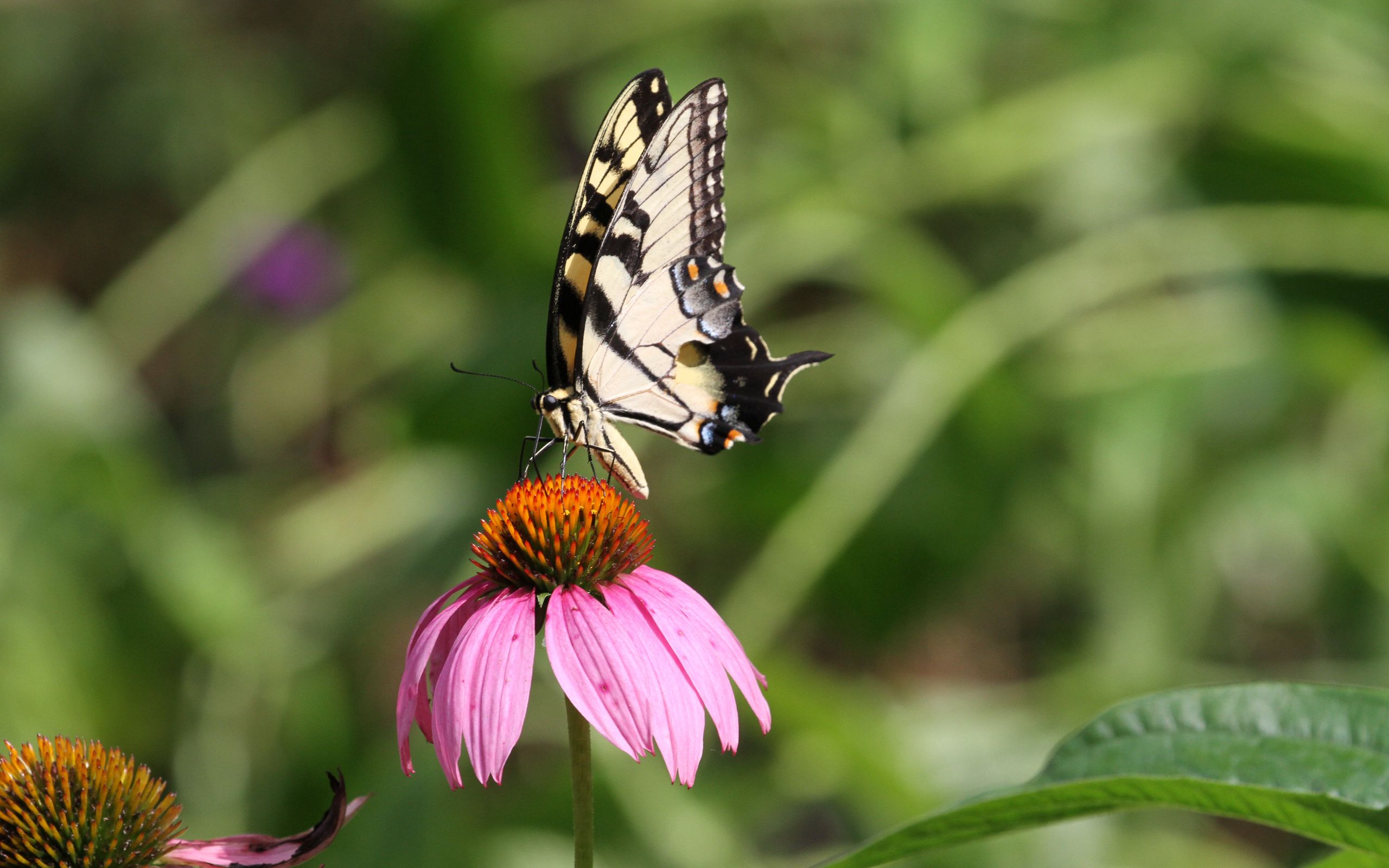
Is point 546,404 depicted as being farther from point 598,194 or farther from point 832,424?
point 832,424

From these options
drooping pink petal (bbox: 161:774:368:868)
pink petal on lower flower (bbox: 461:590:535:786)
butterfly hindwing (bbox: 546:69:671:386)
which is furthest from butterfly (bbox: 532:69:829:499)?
drooping pink petal (bbox: 161:774:368:868)

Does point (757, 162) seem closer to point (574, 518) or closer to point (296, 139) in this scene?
point (296, 139)

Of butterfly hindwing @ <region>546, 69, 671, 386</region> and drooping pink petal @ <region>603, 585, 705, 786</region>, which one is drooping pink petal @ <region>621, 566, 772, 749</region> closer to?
drooping pink petal @ <region>603, 585, 705, 786</region>

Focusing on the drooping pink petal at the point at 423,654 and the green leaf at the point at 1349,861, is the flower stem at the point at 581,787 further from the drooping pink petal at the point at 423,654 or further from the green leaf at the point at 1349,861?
the green leaf at the point at 1349,861

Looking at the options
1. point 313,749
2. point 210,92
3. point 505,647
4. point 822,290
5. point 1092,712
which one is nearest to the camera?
point 505,647

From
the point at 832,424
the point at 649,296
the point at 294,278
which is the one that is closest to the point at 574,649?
the point at 649,296

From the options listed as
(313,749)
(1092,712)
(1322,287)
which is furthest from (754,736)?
(1322,287)
